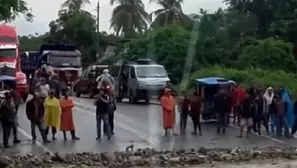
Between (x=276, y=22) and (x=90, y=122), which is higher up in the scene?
(x=276, y=22)

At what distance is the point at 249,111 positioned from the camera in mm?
24500

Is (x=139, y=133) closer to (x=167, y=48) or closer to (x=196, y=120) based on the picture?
(x=196, y=120)

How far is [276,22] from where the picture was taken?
51219 millimetres

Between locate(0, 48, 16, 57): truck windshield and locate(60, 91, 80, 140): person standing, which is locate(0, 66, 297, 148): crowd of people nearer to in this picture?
locate(60, 91, 80, 140): person standing

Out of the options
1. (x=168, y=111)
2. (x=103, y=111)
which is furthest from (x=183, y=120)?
(x=103, y=111)

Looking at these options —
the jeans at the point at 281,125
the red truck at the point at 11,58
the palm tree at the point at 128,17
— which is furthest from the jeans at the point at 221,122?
the palm tree at the point at 128,17

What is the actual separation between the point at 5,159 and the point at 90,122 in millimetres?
9434

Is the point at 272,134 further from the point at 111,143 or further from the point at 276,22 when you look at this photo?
the point at 276,22

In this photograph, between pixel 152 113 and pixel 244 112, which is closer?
pixel 244 112

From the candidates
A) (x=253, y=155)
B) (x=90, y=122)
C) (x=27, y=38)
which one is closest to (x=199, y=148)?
(x=253, y=155)

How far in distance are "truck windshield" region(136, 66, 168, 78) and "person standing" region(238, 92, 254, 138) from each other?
13.5 metres

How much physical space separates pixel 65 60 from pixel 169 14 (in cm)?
1861

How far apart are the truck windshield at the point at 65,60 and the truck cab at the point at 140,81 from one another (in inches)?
424

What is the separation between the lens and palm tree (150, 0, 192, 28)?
65188 mm
